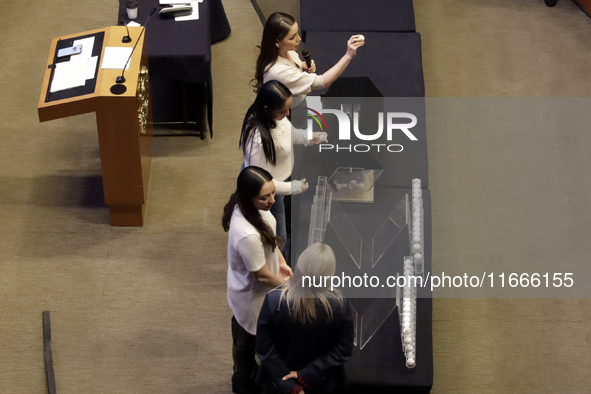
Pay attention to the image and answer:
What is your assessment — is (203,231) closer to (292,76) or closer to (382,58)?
(292,76)

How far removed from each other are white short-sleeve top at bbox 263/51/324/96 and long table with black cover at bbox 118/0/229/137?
36.1 inches

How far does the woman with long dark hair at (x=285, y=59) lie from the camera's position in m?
4.07

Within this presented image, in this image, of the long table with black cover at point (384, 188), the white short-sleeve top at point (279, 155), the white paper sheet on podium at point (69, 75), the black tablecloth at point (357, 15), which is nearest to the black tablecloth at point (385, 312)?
the long table with black cover at point (384, 188)

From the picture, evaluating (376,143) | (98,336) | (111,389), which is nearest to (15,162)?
(98,336)

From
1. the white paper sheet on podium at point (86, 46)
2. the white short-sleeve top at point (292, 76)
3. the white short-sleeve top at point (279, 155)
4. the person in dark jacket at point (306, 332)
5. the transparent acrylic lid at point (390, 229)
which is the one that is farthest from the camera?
the white paper sheet on podium at point (86, 46)

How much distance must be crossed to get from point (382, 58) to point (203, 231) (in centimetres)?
186

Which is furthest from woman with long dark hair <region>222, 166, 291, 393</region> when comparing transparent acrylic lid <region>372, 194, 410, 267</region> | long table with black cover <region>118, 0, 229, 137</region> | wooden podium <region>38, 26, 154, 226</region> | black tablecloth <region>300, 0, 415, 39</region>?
black tablecloth <region>300, 0, 415, 39</region>

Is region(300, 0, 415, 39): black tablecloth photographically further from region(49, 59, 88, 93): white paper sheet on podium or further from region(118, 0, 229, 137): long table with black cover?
region(49, 59, 88, 93): white paper sheet on podium

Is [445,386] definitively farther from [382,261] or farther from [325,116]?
[325,116]

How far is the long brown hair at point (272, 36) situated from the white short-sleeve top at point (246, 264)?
1.17 meters

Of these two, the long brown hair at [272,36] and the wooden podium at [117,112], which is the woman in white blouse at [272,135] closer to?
the long brown hair at [272,36]

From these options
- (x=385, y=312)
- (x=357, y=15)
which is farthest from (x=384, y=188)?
(x=357, y=15)

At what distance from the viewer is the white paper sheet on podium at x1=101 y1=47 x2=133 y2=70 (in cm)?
433

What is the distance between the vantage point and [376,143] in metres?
4.52
